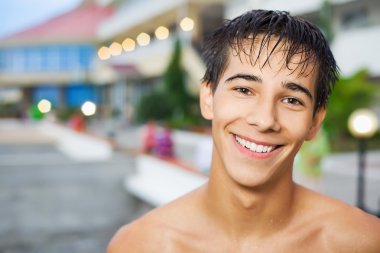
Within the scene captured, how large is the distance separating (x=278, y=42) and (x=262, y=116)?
0.99 ft

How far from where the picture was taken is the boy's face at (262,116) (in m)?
1.97

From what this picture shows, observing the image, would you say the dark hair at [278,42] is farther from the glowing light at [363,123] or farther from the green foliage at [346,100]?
the green foliage at [346,100]

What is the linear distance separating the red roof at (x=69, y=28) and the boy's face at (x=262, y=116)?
145 ft

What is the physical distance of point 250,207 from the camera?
2.09m

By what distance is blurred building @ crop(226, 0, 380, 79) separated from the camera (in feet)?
58.0

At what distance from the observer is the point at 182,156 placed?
17156mm

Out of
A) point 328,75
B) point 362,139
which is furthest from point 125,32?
point 328,75

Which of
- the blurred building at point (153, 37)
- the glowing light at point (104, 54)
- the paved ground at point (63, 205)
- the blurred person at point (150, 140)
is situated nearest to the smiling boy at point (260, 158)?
the paved ground at point (63, 205)

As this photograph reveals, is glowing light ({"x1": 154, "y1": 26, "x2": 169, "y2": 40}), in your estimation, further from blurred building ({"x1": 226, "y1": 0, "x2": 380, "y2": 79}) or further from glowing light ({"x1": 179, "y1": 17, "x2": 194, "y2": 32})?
blurred building ({"x1": 226, "y1": 0, "x2": 380, "y2": 79})

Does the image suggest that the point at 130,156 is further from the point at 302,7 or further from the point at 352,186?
the point at 302,7

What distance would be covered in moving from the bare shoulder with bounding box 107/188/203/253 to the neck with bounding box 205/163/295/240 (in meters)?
0.15

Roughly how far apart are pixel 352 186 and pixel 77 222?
5827 mm

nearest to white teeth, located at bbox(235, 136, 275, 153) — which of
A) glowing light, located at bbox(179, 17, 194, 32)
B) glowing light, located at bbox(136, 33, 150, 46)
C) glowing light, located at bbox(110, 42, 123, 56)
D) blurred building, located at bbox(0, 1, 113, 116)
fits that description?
glowing light, located at bbox(179, 17, 194, 32)

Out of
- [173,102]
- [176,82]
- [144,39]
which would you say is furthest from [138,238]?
[144,39]
